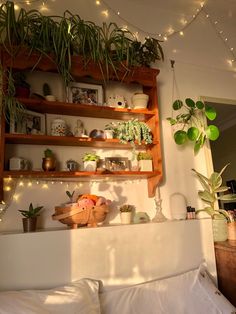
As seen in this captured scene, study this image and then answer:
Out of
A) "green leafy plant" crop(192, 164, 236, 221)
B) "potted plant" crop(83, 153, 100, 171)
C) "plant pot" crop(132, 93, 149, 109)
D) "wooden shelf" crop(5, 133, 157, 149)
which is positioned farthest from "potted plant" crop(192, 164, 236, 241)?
"potted plant" crop(83, 153, 100, 171)

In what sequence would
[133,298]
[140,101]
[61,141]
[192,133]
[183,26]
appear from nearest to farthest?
[133,298]
[61,141]
[140,101]
[192,133]
[183,26]

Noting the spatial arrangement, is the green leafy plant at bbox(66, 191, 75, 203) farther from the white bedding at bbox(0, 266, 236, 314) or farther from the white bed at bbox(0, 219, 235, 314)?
the white bedding at bbox(0, 266, 236, 314)

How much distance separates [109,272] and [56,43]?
1411 millimetres

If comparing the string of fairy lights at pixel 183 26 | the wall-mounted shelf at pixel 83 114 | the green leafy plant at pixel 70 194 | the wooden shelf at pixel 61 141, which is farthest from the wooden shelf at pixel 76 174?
the string of fairy lights at pixel 183 26

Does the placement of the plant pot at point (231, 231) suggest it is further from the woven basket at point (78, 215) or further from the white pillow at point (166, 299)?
the woven basket at point (78, 215)

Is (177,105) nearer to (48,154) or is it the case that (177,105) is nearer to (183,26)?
(183,26)

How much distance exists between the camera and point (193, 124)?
2.08 m

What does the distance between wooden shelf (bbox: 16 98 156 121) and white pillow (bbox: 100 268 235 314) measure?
1.13 meters

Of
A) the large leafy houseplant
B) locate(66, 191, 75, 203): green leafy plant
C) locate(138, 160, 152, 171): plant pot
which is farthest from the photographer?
locate(138, 160, 152, 171): plant pot

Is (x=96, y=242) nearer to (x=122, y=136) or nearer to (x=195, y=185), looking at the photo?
(x=122, y=136)

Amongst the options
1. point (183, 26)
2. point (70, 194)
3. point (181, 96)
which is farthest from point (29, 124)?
point (183, 26)

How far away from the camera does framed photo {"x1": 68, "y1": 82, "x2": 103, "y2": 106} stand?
5.66ft

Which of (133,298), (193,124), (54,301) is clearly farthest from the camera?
(193,124)

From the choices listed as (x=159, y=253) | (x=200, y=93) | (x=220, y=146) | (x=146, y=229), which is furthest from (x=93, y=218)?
(x=220, y=146)
